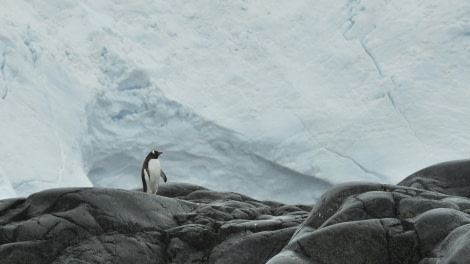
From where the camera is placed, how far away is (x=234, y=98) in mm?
21328

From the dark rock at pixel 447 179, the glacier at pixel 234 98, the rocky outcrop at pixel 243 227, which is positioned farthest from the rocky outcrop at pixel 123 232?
the glacier at pixel 234 98

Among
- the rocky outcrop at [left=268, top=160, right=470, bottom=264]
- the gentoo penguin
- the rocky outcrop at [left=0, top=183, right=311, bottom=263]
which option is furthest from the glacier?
the rocky outcrop at [left=268, top=160, right=470, bottom=264]

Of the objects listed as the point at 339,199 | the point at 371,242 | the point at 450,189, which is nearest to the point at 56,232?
the point at 339,199

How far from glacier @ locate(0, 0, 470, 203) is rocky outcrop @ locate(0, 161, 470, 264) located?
917 cm

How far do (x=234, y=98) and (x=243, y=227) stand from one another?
530 inches

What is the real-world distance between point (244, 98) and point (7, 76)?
589 centimetres

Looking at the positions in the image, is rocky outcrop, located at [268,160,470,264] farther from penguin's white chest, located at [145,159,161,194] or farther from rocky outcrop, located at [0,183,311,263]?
penguin's white chest, located at [145,159,161,194]

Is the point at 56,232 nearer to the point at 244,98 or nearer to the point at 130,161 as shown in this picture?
the point at 130,161

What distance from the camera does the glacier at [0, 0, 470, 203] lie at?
1903 cm

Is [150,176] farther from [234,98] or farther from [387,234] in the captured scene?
[234,98]

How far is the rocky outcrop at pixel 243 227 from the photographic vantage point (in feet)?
19.4

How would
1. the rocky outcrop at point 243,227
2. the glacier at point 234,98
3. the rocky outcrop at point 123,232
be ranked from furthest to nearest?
1. the glacier at point 234,98
2. the rocky outcrop at point 123,232
3. the rocky outcrop at point 243,227

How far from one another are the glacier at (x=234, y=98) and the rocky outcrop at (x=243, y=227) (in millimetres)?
9166

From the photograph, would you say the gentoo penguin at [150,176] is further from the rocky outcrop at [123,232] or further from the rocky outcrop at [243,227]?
the rocky outcrop at [123,232]
